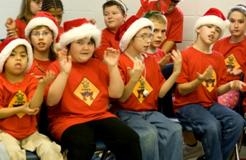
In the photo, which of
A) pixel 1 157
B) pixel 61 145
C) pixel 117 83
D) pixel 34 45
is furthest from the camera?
pixel 34 45

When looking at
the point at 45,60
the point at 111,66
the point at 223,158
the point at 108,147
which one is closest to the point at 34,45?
the point at 45,60

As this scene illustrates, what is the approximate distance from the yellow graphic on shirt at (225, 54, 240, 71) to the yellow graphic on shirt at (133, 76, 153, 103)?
2.51ft

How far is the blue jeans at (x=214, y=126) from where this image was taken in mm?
2605

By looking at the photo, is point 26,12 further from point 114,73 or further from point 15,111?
point 15,111

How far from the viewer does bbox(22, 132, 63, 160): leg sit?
2199 mm

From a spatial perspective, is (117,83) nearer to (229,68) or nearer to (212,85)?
(212,85)

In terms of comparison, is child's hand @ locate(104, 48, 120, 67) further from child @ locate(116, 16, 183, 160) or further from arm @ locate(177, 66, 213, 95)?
arm @ locate(177, 66, 213, 95)

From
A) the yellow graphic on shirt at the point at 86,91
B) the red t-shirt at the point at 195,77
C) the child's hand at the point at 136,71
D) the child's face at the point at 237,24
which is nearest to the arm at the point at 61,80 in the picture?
the yellow graphic on shirt at the point at 86,91

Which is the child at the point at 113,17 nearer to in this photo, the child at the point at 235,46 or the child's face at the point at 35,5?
the child's face at the point at 35,5

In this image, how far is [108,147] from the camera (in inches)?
93.1

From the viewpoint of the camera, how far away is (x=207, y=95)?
2.82 meters

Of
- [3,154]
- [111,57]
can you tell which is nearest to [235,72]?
[111,57]

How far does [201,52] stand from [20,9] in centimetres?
130

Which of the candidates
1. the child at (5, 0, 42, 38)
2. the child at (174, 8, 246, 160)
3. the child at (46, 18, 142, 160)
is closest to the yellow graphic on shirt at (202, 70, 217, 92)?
the child at (174, 8, 246, 160)
